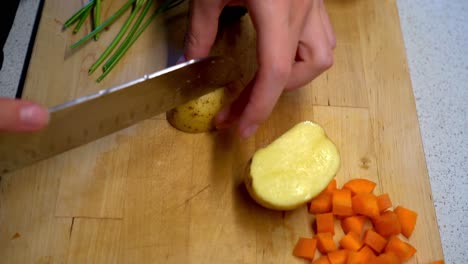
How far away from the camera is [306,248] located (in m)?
1.22

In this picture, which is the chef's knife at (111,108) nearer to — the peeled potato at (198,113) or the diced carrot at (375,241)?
the peeled potato at (198,113)

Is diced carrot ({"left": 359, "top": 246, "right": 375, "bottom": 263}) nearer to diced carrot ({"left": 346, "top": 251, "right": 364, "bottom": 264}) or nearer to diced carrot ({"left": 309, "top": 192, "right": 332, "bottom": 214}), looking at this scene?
diced carrot ({"left": 346, "top": 251, "right": 364, "bottom": 264})

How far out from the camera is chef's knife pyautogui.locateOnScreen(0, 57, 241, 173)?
99 centimetres

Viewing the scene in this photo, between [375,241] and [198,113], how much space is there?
2.11 ft

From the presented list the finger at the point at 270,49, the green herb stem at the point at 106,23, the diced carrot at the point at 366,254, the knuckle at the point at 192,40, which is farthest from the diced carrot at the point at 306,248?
the green herb stem at the point at 106,23

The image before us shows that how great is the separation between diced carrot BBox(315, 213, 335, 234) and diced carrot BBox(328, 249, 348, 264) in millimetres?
65

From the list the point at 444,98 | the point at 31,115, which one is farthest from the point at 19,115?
the point at 444,98

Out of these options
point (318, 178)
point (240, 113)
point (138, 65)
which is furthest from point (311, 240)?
point (138, 65)

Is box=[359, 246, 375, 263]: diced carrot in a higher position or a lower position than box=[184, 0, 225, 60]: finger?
lower

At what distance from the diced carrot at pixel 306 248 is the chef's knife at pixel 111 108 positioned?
53 centimetres

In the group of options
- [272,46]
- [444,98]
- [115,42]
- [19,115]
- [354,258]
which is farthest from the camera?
[444,98]

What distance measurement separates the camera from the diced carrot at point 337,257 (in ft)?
3.98

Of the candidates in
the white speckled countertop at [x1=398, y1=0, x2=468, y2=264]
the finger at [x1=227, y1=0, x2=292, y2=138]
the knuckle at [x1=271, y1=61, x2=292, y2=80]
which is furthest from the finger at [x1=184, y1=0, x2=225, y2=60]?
the white speckled countertop at [x1=398, y1=0, x2=468, y2=264]

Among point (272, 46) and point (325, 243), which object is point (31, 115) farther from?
point (325, 243)
